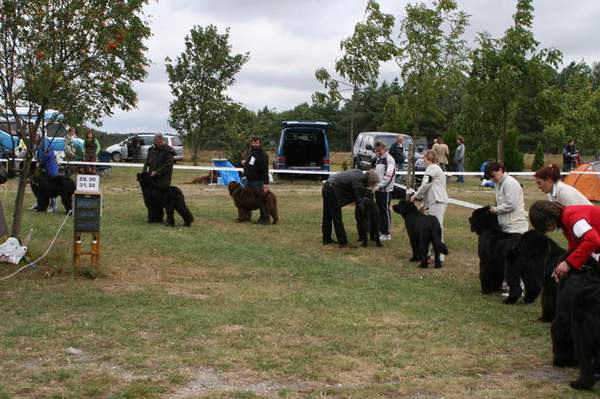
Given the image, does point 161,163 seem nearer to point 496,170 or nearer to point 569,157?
point 496,170

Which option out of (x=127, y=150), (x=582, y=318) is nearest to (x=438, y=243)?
(x=582, y=318)

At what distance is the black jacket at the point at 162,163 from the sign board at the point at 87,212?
425 centimetres

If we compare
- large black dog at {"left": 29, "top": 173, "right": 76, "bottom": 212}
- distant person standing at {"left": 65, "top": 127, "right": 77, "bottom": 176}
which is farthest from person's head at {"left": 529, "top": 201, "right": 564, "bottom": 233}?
large black dog at {"left": 29, "top": 173, "right": 76, "bottom": 212}

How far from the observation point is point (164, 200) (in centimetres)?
1253

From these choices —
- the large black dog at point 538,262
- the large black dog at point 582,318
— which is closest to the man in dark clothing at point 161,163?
the large black dog at point 538,262

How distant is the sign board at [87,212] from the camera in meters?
8.14

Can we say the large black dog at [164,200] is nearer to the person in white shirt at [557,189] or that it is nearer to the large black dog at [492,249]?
the large black dog at [492,249]

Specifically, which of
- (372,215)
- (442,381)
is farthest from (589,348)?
(372,215)

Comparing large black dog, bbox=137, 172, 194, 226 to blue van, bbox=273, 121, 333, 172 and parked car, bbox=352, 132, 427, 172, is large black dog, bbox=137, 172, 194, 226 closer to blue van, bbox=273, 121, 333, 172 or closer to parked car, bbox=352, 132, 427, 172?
blue van, bbox=273, 121, 333, 172

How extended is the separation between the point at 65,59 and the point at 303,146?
49.2 ft

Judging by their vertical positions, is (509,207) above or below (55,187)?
above

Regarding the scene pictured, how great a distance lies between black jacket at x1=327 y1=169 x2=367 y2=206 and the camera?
1078 cm

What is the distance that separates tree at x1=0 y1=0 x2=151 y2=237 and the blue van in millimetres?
13870

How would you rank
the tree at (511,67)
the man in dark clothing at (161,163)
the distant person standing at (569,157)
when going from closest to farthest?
1. the man in dark clothing at (161,163)
2. the tree at (511,67)
3. the distant person standing at (569,157)
